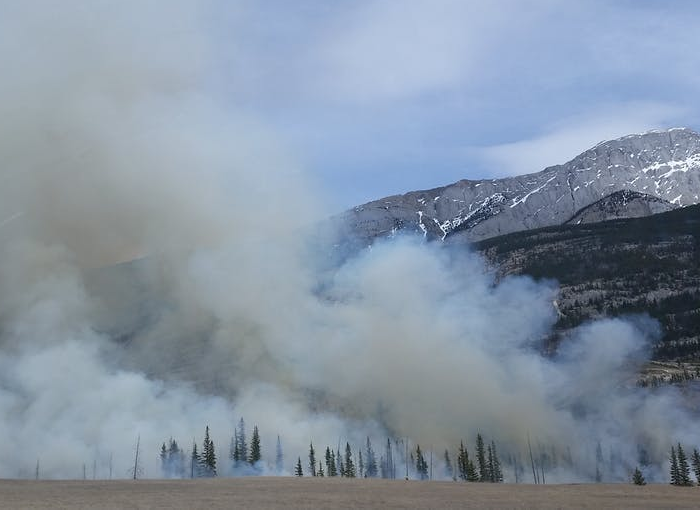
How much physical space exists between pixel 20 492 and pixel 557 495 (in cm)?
8327

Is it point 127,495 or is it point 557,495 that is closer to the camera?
point 127,495

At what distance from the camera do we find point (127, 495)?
4370 inches

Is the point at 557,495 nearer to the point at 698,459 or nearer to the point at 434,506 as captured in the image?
the point at 434,506

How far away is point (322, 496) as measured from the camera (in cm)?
11762

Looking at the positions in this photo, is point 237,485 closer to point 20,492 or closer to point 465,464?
point 20,492

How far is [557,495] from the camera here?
423ft

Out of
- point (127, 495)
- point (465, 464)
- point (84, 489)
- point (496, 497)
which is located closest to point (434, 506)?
point (496, 497)

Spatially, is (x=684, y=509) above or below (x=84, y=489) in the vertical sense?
below

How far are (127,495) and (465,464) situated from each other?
108 m

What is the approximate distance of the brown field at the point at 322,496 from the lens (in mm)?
101375

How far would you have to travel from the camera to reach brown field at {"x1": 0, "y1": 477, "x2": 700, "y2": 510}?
101 meters

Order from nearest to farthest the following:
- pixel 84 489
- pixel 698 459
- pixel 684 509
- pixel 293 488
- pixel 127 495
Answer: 1. pixel 684 509
2. pixel 127 495
3. pixel 84 489
4. pixel 293 488
5. pixel 698 459

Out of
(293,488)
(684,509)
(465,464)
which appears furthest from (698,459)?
(293,488)

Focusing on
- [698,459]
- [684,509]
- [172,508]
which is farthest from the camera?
[698,459]
